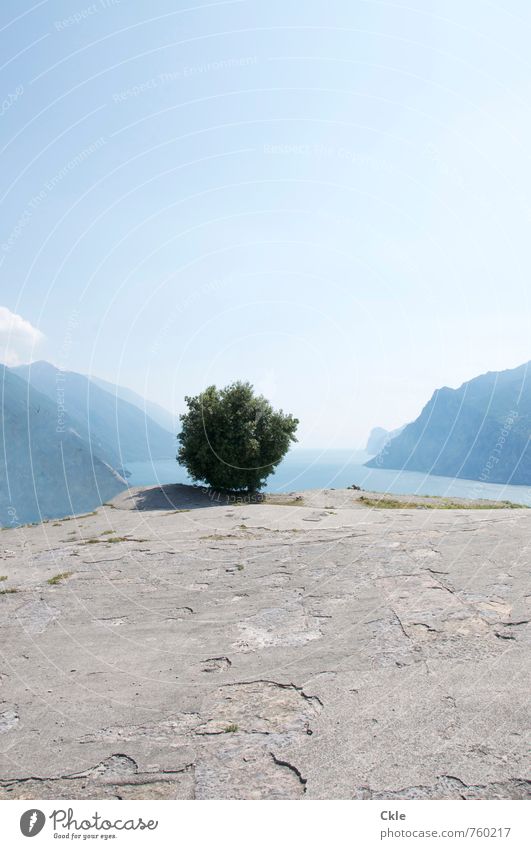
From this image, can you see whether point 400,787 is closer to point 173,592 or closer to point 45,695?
point 45,695

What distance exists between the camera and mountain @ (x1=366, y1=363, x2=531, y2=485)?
112500 mm

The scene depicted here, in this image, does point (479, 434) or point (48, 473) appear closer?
point (479, 434)

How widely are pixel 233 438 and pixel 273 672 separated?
2453cm

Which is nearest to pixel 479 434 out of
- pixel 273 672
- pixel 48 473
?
pixel 273 672

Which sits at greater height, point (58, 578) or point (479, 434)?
point (479, 434)

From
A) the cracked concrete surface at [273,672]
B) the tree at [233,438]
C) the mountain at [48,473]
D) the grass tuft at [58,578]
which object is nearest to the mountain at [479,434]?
the tree at [233,438]

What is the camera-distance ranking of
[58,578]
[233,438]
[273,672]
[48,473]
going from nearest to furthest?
1. [273,672]
2. [58,578]
3. [233,438]
4. [48,473]

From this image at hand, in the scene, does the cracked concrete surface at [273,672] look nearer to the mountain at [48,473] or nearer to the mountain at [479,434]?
the mountain at [479,434]

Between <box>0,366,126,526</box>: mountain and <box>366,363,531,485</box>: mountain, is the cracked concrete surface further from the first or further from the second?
<box>0,366,126,526</box>: mountain

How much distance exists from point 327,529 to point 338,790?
11.3m

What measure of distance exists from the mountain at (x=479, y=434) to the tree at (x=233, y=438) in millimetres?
54647

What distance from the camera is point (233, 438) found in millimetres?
30844

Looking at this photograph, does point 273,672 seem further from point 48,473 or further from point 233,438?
point 48,473

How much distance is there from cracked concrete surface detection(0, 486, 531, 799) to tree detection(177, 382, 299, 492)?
17.6m
